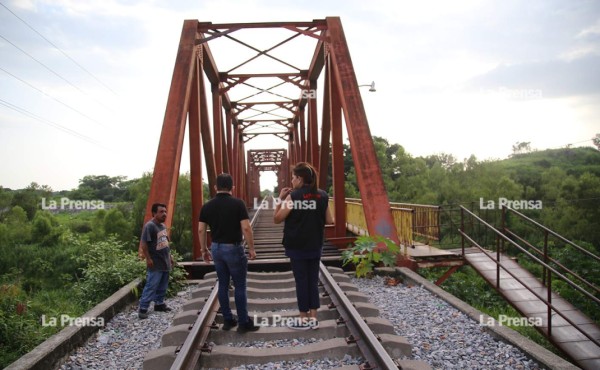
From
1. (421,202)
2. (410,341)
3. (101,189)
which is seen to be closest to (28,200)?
(101,189)

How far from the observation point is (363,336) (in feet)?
12.3

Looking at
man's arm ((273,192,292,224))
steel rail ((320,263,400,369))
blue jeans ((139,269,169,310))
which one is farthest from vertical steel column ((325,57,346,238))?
man's arm ((273,192,292,224))

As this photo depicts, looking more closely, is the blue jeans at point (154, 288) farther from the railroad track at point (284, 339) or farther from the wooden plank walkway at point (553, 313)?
the wooden plank walkway at point (553, 313)

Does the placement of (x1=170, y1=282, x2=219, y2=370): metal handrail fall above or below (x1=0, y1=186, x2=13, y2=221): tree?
below

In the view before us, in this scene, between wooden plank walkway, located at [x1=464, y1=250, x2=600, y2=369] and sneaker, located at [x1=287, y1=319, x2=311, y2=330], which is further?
wooden plank walkway, located at [x1=464, y1=250, x2=600, y2=369]

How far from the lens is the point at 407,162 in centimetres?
5406

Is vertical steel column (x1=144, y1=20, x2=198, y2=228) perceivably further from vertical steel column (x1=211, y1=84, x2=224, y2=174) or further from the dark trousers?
vertical steel column (x1=211, y1=84, x2=224, y2=174)

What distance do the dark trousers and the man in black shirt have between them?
46 centimetres

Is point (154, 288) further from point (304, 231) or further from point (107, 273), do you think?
point (304, 231)

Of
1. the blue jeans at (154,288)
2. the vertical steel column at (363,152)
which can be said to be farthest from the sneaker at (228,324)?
the vertical steel column at (363,152)

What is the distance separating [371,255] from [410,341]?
289cm

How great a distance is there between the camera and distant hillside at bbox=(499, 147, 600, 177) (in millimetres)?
90312

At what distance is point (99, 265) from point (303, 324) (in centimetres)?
383

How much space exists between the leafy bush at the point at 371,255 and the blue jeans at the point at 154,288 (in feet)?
9.27
